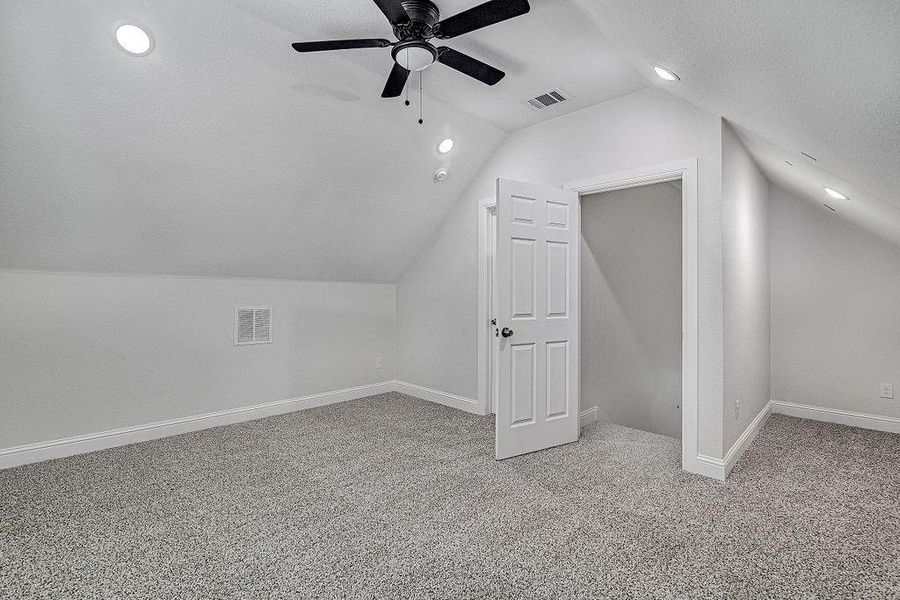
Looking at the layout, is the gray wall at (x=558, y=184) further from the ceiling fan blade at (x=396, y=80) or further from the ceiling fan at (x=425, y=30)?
the ceiling fan blade at (x=396, y=80)

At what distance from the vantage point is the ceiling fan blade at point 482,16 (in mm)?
1928

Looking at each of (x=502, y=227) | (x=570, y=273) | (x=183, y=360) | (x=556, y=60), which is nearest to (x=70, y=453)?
(x=183, y=360)

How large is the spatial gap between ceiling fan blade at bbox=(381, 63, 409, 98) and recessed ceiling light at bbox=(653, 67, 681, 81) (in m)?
1.36

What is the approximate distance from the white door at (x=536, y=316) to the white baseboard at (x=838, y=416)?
2.39 metres

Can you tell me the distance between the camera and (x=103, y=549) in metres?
2.04

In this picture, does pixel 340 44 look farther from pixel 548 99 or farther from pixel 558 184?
pixel 558 184

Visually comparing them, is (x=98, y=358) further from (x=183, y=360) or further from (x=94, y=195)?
(x=94, y=195)

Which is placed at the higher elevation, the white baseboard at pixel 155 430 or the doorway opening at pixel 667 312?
the doorway opening at pixel 667 312

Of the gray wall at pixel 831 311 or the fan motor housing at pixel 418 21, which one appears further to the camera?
the gray wall at pixel 831 311

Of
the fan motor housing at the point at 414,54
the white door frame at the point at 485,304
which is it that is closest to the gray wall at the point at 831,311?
the white door frame at the point at 485,304

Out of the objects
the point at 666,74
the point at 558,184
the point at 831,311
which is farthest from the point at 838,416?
the point at 666,74

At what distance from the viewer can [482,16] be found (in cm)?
203

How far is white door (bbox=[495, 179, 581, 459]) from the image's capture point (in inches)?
127

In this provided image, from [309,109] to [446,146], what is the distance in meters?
1.27
